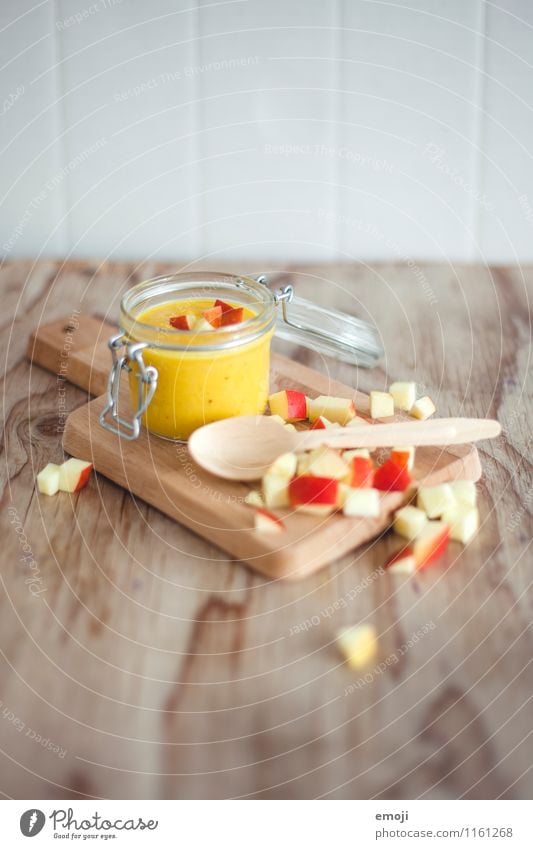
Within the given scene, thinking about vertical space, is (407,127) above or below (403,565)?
above

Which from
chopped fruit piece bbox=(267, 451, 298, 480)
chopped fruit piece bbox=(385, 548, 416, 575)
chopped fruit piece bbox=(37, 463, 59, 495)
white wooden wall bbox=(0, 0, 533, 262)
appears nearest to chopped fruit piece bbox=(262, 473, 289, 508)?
chopped fruit piece bbox=(267, 451, 298, 480)

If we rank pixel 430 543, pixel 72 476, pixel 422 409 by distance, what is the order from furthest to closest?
pixel 422 409 → pixel 72 476 → pixel 430 543

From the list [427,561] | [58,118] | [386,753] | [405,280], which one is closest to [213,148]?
[58,118]

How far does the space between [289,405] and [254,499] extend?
16 cm

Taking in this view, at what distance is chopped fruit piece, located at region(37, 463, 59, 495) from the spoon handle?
243mm

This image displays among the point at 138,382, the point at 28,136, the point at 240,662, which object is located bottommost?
the point at 240,662

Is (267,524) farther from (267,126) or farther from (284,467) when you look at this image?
(267,126)

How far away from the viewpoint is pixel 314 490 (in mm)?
826

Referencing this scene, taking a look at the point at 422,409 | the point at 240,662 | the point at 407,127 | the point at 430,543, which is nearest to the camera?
the point at 240,662

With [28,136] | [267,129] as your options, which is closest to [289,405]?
[267,129]

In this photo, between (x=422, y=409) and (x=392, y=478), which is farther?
(x=422, y=409)

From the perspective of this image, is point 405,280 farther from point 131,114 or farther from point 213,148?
point 131,114

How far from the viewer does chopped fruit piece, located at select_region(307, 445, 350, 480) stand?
2.77ft

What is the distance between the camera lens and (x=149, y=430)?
0.97 m
